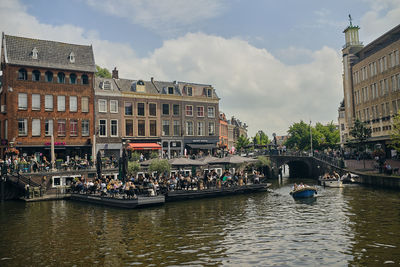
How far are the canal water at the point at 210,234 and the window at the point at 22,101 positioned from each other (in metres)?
17.6

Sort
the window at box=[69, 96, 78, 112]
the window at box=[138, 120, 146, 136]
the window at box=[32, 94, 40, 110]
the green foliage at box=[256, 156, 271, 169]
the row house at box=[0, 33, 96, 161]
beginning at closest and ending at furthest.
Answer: the row house at box=[0, 33, 96, 161] < the window at box=[32, 94, 40, 110] < the window at box=[69, 96, 78, 112] < the window at box=[138, 120, 146, 136] < the green foliage at box=[256, 156, 271, 169]

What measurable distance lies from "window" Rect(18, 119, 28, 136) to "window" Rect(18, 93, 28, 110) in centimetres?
163

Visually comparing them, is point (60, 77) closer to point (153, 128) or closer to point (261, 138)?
point (153, 128)

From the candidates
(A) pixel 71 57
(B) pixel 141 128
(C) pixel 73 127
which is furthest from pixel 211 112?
(A) pixel 71 57

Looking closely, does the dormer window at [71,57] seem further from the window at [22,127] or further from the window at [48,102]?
the window at [22,127]

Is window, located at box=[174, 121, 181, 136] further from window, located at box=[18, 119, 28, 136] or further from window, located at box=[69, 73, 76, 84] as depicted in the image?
window, located at box=[18, 119, 28, 136]

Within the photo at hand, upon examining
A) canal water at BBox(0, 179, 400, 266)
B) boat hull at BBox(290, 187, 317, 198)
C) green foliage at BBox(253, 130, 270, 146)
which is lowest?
canal water at BBox(0, 179, 400, 266)

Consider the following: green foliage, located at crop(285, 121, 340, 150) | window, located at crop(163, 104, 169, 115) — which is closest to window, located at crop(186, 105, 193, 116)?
window, located at crop(163, 104, 169, 115)

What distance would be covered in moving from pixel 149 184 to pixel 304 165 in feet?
125

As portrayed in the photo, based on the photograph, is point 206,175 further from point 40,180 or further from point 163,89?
point 163,89

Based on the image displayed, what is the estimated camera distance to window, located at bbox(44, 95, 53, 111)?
1736 inches

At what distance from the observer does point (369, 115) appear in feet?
182

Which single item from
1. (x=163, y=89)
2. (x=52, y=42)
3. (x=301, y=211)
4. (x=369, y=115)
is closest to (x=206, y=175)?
(x=301, y=211)

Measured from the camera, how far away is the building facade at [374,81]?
159ft
